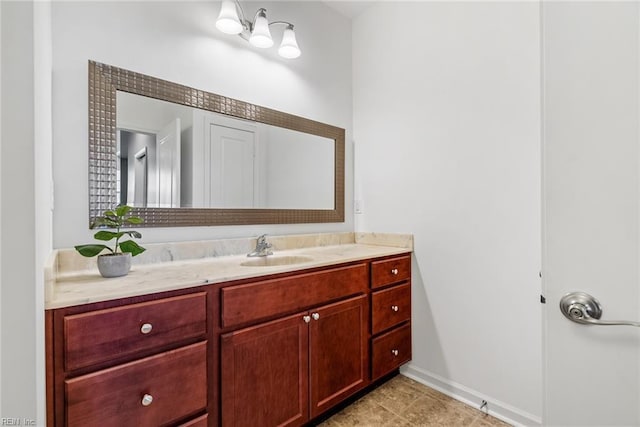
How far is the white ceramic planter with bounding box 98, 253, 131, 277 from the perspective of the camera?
3.80ft

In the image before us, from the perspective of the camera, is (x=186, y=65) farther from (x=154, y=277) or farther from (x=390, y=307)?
(x=390, y=307)

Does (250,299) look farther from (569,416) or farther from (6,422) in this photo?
(569,416)

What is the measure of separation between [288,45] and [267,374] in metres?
1.91

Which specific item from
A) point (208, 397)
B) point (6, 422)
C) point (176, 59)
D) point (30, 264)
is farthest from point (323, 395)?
point (176, 59)

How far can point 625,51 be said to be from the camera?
583 mm

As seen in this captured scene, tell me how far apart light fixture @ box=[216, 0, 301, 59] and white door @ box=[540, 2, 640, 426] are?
4.98 ft

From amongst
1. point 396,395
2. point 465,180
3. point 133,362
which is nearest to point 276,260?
point 133,362

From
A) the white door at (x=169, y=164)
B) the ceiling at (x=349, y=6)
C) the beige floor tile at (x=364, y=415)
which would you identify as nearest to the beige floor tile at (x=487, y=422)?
the beige floor tile at (x=364, y=415)

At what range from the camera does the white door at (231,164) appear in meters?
1.75

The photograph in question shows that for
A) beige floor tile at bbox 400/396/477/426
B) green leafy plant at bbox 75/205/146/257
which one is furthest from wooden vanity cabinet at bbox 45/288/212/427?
beige floor tile at bbox 400/396/477/426

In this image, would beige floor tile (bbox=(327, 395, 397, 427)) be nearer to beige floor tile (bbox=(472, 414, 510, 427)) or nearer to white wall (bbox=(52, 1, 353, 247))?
beige floor tile (bbox=(472, 414, 510, 427))

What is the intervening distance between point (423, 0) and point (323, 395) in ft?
8.28

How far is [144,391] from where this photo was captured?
3.24 feet

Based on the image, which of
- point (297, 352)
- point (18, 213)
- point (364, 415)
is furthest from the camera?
point (364, 415)
